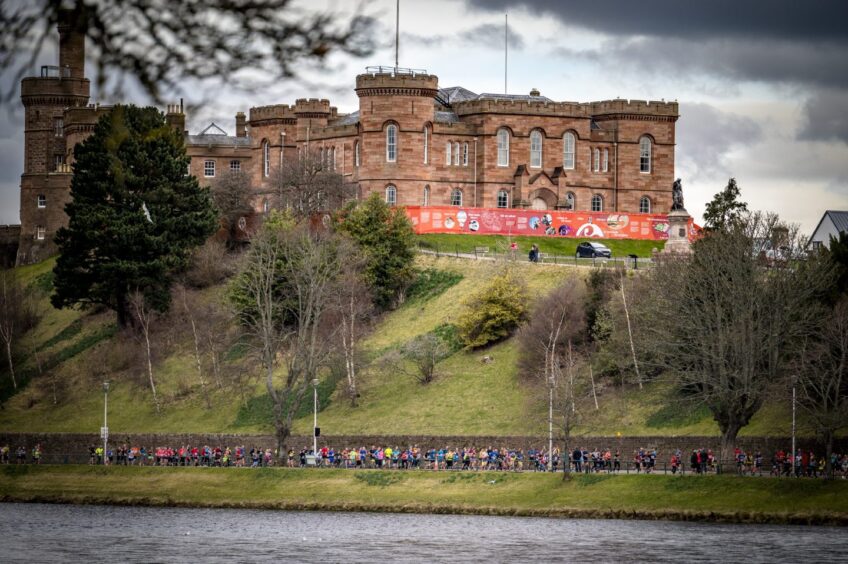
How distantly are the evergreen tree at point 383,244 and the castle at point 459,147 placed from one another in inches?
507

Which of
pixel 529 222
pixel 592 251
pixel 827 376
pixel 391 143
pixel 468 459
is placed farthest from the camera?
pixel 391 143

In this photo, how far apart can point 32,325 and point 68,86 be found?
102 meters

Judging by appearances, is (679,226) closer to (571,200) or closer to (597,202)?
(571,200)

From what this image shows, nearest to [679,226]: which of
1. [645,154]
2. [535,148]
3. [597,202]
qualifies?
[597,202]

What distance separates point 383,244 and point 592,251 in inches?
620

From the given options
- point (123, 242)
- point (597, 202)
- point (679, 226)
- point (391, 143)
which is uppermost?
point (391, 143)

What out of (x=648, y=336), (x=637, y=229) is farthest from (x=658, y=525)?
(x=637, y=229)

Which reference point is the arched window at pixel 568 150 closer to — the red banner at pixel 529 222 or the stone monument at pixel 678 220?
the red banner at pixel 529 222

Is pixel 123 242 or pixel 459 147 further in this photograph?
pixel 459 147

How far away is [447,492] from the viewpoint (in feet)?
220

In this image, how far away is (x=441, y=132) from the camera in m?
118

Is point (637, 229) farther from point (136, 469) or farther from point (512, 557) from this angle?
point (512, 557)

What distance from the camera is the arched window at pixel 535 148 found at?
121062mm

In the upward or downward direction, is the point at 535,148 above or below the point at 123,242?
above
